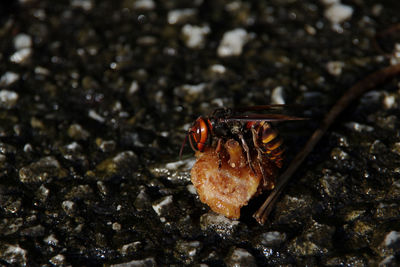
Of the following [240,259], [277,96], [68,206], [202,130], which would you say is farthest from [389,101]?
[68,206]

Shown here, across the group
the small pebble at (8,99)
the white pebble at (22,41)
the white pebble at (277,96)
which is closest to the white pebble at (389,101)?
the white pebble at (277,96)

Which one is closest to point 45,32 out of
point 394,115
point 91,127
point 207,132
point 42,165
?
point 91,127

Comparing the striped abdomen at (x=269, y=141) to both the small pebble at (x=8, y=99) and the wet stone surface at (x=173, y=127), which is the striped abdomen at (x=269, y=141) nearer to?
the wet stone surface at (x=173, y=127)

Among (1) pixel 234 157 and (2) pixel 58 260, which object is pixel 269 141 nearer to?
(1) pixel 234 157

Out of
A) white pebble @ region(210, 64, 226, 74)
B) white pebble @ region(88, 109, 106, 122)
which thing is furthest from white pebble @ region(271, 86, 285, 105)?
white pebble @ region(88, 109, 106, 122)

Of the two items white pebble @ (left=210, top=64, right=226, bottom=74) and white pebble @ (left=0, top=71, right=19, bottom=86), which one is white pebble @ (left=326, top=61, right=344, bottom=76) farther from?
white pebble @ (left=0, top=71, right=19, bottom=86)

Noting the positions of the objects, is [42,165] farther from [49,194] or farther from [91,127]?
A: [91,127]
